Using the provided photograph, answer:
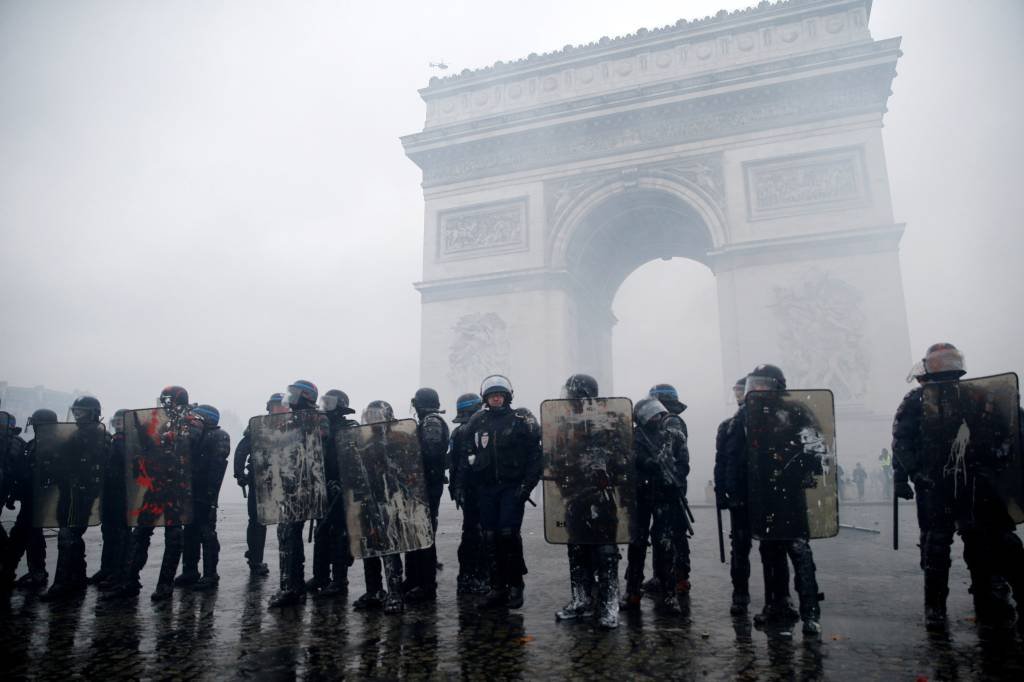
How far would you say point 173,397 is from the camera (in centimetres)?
572

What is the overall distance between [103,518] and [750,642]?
19.8ft

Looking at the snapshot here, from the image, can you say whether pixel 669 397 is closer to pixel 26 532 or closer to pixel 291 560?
pixel 291 560

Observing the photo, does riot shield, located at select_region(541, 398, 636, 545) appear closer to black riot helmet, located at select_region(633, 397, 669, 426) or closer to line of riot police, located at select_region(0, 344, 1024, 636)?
line of riot police, located at select_region(0, 344, 1024, 636)

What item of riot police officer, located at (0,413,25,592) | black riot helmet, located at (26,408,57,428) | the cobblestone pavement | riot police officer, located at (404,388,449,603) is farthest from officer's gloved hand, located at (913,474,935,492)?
riot police officer, located at (0,413,25,592)

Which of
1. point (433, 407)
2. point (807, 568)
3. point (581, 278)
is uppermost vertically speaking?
point (581, 278)

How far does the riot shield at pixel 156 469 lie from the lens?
18.0 feet

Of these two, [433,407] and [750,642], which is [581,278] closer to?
[433,407]

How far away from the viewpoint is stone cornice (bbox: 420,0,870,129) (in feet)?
59.5

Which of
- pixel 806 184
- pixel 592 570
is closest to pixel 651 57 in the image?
pixel 806 184

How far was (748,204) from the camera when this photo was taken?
18.1 meters

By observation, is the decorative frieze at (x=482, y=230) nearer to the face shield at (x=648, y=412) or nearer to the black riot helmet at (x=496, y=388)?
the black riot helmet at (x=496, y=388)

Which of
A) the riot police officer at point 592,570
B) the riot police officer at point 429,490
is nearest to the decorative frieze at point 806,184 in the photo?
the riot police officer at point 592,570

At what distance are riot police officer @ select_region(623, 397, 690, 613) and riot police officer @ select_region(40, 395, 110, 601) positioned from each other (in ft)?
16.2

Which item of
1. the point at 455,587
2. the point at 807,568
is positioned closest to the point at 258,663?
the point at 455,587
